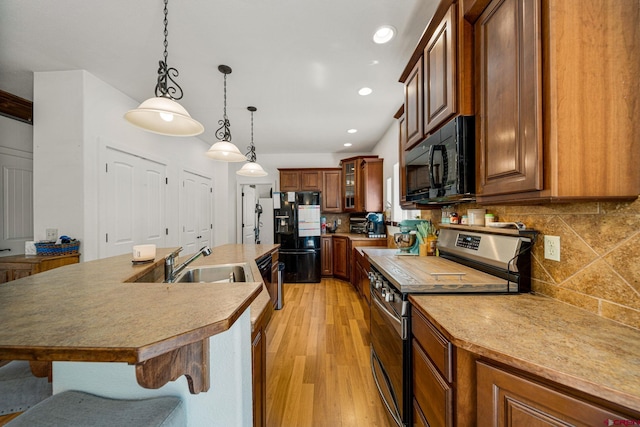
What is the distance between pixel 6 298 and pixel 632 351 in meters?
1.92

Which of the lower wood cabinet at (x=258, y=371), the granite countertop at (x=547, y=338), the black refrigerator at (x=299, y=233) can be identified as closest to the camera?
the granite countertop at (x=547, y=338)

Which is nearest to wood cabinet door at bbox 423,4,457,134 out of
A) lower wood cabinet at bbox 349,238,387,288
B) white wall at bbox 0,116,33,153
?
lower wood cabinet at bbox 349,238,387,288

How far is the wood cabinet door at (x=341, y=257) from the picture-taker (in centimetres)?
454

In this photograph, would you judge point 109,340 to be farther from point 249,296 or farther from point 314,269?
point 314,269

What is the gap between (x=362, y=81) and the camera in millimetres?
2469

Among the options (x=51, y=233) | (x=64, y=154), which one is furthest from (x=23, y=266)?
(x=64, y=154)

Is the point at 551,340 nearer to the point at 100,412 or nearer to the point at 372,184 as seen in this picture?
the point at 100,412

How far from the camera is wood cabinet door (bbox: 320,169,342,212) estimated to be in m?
4.99

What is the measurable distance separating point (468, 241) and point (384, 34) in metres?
1.64

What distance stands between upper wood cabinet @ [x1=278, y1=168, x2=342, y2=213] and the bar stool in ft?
14.2

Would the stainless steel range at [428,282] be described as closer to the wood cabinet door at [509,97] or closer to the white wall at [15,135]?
the wood cabinet door at [509,97]

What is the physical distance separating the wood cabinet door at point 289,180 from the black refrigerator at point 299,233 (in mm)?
414

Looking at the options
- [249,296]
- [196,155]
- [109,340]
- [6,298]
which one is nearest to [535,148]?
[249,296]

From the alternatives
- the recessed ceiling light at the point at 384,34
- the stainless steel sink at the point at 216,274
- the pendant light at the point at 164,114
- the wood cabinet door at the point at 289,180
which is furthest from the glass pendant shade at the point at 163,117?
the wood cabinet door at the point at 289,180
